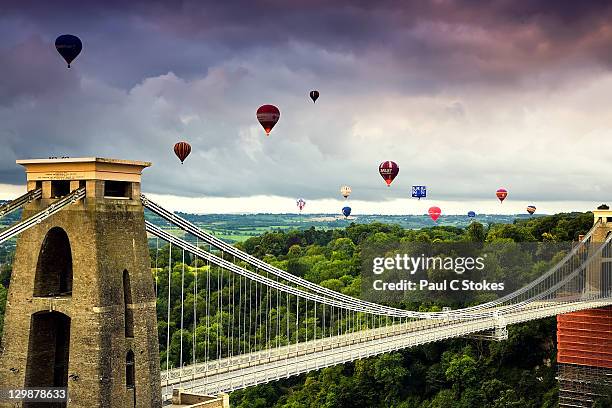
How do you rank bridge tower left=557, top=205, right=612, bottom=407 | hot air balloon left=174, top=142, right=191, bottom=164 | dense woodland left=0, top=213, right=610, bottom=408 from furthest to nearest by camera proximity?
dense woodland left=0, top=213, right=610, bottom=408
bridge tower left=557, top=205, right=612, bottom=407
hot air balloon left=174, top=142, right=191, bottom=164

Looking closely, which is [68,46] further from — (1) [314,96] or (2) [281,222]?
(2) [281,222]

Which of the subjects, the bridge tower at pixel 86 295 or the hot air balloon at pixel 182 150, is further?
→ the hot air balloon at pixel 182 150

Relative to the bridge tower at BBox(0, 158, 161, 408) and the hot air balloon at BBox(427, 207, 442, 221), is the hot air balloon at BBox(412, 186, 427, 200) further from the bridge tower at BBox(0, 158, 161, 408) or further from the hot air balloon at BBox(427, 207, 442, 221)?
the bridge tower at BBox(0, 158, 161, 408)

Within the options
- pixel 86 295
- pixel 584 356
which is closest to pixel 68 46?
pixel 86 295

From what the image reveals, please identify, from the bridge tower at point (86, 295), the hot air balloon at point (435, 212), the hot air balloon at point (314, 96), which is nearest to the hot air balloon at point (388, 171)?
the hot air balloon at point (314, 96)

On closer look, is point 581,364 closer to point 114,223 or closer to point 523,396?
point 523,396

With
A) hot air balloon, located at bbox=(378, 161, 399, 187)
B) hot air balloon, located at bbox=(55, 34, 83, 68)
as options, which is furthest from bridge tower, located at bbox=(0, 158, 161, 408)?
hot air balloon, located at bbox=(378, 161, 399, 187)

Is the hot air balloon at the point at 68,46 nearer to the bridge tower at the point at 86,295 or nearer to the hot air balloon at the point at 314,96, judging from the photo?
the bridge tower at the point at 86,295
